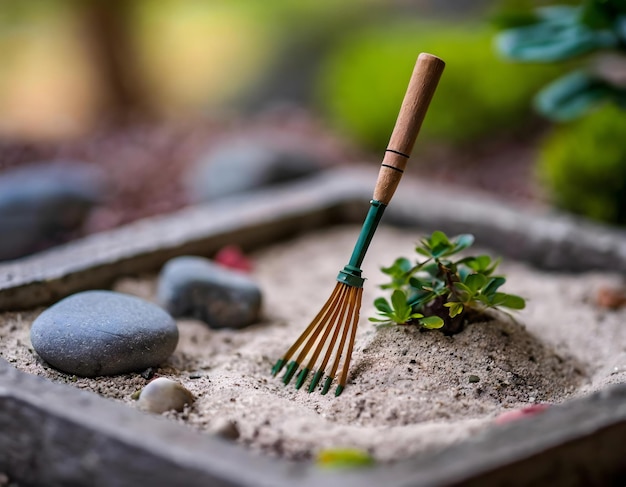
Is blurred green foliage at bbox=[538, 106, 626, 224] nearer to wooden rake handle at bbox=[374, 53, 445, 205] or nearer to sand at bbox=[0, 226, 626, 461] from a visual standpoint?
sand at bbox=[0, 226, 626, 461]

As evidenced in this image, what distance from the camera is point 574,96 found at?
2721 millimetres

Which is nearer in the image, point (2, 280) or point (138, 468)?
point (138, 468)

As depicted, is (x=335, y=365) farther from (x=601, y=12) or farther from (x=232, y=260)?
(x=601, y=12)

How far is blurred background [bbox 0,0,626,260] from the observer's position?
117 inches

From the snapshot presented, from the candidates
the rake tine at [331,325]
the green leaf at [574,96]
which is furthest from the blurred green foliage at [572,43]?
the rake tine at [331,325]

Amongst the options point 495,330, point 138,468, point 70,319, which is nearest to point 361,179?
point 495,330

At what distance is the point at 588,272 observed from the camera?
2451mm

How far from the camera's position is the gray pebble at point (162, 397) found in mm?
1508

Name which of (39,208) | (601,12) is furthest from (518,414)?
(39,208)

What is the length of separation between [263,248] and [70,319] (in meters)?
1.06

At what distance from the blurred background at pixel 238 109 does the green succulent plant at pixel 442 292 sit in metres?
Answer: 1.13

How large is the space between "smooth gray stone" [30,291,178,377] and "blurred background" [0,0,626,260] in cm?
120

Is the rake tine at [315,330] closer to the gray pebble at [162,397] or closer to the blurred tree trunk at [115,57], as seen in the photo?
the gray pebble at [162,397]

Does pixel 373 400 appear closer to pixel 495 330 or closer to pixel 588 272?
pixel 495 330
